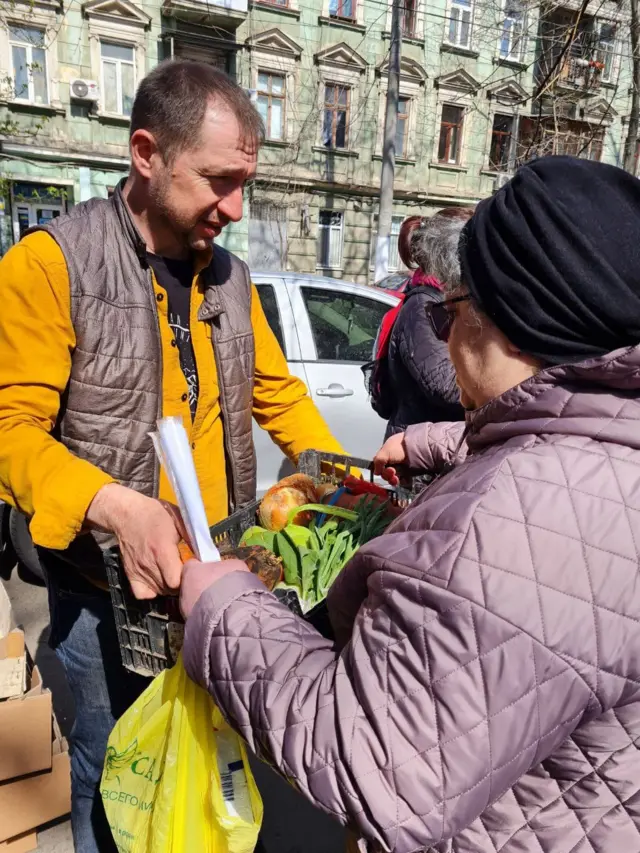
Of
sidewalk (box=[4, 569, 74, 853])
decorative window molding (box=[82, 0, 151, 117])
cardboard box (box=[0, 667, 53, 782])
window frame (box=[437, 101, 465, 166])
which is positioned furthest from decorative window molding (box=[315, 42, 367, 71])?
cardboard box (box=[0, 667, 53, 782])

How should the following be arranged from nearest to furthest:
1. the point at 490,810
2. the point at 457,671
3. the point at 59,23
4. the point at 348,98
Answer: the point at 457,671
the point at 490,810
the point at 59,23
the point at 348,98

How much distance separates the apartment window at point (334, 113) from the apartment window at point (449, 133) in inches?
124

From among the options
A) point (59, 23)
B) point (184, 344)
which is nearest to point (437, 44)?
point (59, 23)

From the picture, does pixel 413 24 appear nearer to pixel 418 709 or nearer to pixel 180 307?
pixel 180 307

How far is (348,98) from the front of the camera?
58.9 feet

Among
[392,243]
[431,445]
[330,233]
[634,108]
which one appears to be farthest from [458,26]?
[431,445]

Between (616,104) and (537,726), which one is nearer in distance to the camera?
(537,726)

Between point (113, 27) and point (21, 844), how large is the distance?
1713cm

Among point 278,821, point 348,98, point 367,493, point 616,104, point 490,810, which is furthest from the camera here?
point 616,104

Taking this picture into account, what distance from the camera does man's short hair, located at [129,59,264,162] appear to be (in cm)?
158

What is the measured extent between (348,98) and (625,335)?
19.3 meters

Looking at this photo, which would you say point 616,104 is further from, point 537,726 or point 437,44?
point 537,726

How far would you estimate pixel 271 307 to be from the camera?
4320mm

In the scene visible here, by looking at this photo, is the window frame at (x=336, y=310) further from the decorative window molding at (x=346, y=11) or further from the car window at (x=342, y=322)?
the decorative window molding at (x=346, y=11)
